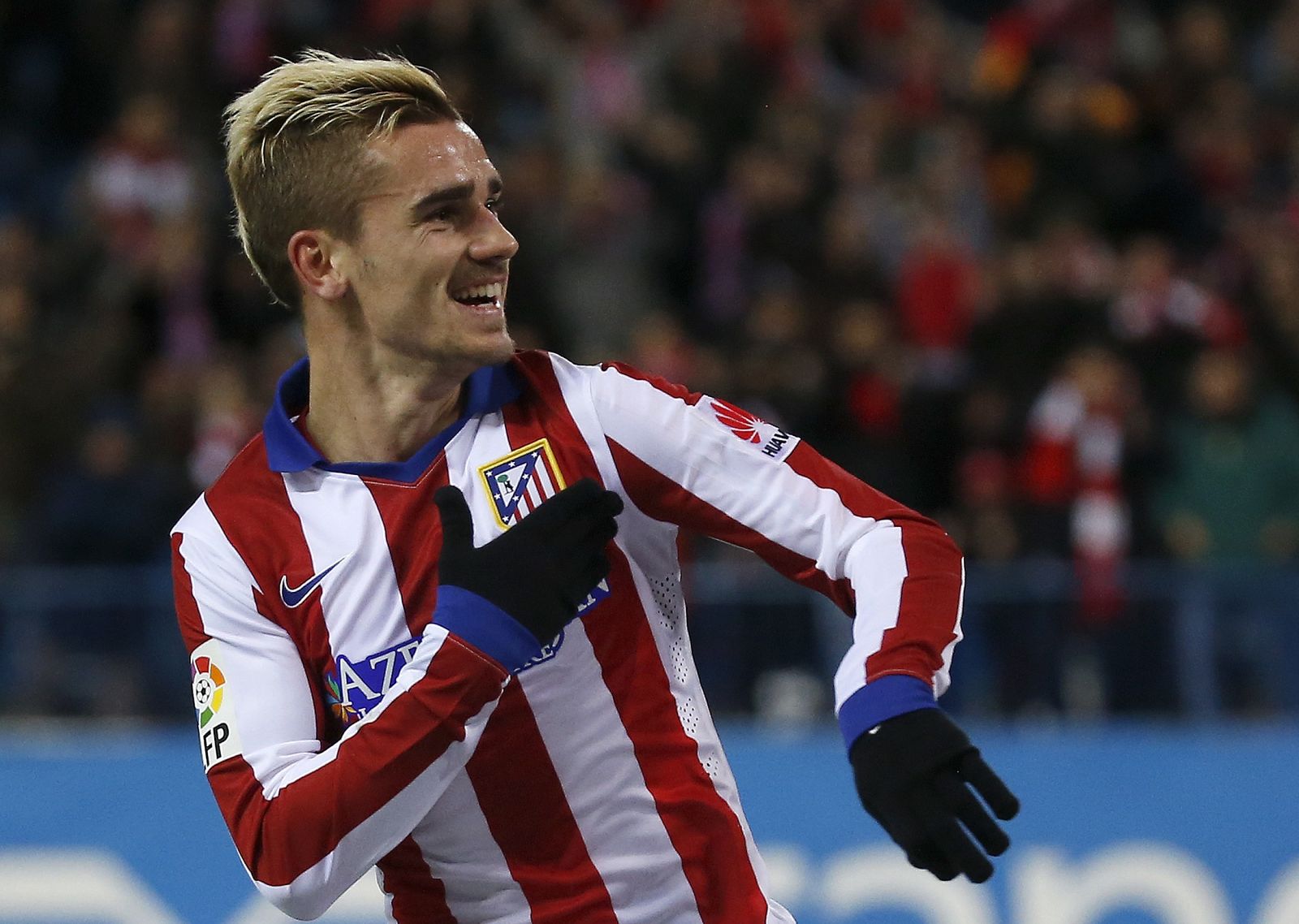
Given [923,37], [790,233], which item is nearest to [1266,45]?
[923,37]

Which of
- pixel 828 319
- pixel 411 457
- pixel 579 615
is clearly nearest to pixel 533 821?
pixel 579 615

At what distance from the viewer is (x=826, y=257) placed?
10.9 meters

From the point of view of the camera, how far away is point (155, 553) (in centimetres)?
920

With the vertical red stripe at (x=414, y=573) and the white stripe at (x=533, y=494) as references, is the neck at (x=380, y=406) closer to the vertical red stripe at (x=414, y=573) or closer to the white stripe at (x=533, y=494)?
the vertical red stripe at (x=414, y=573)

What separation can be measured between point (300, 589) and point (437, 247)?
2.13 ft

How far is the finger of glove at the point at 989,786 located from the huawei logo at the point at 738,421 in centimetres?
76

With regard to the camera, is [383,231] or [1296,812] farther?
[1296,812]

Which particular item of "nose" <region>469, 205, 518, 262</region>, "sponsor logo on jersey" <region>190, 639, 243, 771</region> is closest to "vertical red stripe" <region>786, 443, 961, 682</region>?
"nose" <region>469, 205, 518, 262</region>

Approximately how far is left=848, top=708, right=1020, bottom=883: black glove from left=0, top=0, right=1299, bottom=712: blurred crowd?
5.79 metres

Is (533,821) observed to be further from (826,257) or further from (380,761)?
(826,257)

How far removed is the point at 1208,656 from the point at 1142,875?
5.11ft

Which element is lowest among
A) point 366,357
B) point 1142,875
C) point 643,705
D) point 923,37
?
point 643,705

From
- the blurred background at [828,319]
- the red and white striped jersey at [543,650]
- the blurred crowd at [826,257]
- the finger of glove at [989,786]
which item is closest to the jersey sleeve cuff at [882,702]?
the finger of glove at [989,786]

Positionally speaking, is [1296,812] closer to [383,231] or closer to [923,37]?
[383,231]
